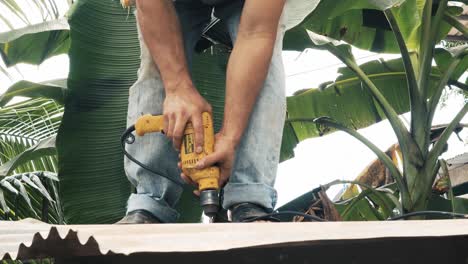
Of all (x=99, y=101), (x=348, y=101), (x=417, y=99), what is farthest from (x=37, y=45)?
(x=417, y=99)

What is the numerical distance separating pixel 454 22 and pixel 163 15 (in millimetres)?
2618

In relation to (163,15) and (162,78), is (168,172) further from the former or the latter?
(163,15)

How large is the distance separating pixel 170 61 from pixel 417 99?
2.23 m

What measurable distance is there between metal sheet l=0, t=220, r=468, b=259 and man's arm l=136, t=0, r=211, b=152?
0.50 m

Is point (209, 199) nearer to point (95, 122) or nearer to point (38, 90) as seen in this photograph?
point (95, 122)

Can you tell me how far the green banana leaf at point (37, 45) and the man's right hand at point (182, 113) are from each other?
2301 millimetres

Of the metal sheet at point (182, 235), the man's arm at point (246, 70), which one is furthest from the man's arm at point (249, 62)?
the metal sheet at point (182, 235)

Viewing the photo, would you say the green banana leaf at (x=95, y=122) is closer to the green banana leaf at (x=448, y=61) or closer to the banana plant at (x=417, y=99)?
the banana plant at (x=417, y=99)

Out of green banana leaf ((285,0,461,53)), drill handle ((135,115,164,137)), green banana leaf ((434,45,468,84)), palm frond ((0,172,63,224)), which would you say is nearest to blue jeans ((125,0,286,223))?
drill handle ((135,115,164,137))

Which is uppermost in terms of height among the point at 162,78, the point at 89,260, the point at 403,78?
the point at 403,78

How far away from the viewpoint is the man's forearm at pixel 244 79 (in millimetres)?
1822

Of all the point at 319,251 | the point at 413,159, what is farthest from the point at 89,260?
the point at 413,159

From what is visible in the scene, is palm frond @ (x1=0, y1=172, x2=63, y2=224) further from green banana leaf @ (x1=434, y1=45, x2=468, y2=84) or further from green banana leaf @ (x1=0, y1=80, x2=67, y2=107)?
green banana leaf @ (x1=434, y1=45, x2=468, y2=84)

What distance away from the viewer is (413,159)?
3.68 meters
